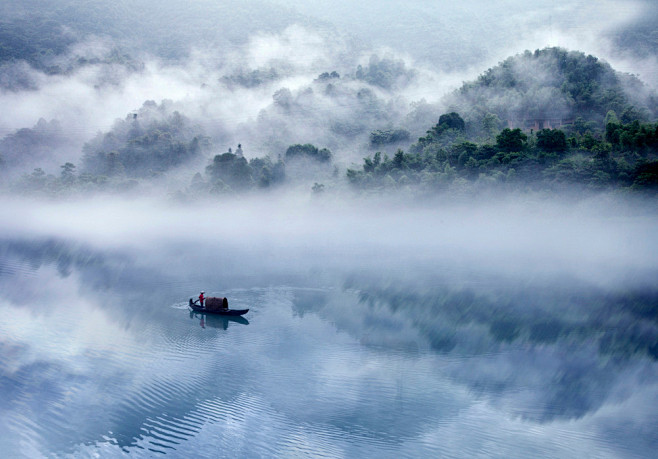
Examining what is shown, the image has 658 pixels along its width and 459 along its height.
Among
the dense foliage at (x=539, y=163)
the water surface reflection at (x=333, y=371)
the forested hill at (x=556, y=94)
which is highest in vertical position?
the forested hill at (x=556, y=94)

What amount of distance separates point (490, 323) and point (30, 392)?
13571mm

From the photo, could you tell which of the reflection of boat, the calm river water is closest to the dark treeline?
the calm river water

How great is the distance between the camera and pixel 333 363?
14859mm

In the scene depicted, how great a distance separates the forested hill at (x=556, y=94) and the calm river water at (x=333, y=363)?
1133 inches

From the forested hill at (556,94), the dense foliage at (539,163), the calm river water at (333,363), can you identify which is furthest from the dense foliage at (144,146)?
the calm river water at (333,363)

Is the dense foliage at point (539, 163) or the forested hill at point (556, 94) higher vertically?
the forested hill at point (556, 94)

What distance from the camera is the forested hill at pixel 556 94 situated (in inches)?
2014

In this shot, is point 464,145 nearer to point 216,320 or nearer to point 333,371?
point 216,320

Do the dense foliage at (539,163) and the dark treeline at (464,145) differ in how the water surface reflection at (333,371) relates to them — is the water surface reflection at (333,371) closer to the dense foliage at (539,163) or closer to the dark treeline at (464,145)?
the dense foliage at (539,163)

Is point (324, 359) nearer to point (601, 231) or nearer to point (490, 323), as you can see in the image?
point (490, 323)

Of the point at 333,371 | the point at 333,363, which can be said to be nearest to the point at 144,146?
the point at 333,363

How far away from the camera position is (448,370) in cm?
1454

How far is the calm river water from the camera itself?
1129 centimetres

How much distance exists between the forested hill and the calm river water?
28.8 meters
